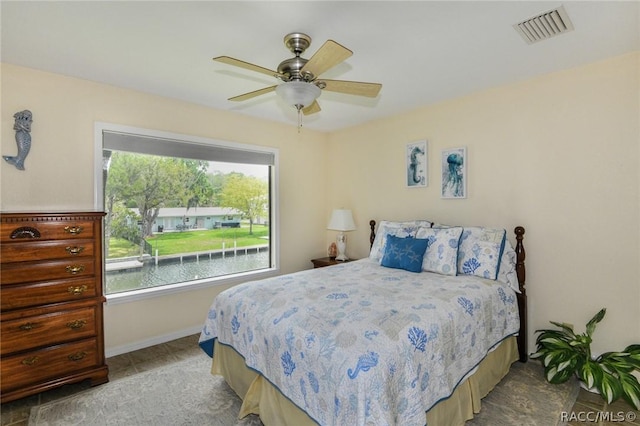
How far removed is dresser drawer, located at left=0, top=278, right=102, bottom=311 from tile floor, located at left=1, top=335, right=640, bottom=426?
71 cm

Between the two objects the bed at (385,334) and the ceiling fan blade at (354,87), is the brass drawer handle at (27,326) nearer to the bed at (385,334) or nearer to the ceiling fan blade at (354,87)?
the bed at (385,334)

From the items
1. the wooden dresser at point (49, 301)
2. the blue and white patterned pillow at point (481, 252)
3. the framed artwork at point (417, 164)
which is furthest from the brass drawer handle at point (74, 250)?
the framed artwork at point (417, 164)

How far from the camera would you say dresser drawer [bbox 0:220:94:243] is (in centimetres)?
215

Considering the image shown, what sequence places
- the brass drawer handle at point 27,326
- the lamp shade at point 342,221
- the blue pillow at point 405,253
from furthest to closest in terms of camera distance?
the lamp shade at point 342,221
the blue pillow at point 405,253
the brass drawer handle at point 27,326

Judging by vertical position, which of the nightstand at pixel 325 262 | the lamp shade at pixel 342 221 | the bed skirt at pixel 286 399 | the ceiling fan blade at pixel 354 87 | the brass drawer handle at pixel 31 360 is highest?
the ceiling fan blade at pixel 354 87

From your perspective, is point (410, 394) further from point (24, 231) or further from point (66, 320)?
point (24, 231)

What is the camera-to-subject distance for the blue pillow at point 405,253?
2.88m

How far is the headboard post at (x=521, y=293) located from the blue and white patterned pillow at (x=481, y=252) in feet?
0.59

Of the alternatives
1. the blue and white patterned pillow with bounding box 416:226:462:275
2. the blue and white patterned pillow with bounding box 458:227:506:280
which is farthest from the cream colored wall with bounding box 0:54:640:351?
the blue and white patterned pillow with bounding box 416:226:462:275

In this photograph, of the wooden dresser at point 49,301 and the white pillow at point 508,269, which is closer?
the wooden dresser at point 49,301

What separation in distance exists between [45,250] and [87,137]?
111 cm

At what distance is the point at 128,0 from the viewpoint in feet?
5.73

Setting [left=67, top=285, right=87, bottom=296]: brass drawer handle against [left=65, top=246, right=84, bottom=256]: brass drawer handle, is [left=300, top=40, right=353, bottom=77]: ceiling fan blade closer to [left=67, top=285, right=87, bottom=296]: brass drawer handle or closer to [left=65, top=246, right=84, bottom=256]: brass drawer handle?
[left=65, top=246, right=84, bottom=256]: brass drawer handle

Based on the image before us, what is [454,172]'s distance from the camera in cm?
334
